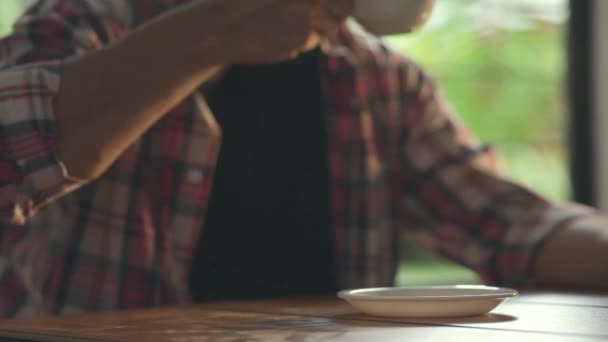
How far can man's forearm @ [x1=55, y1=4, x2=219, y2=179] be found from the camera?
1067 mm

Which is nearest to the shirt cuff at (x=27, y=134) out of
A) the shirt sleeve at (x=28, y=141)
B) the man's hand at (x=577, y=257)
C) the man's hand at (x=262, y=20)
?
the shirt sleeve at (x=28, y=141)

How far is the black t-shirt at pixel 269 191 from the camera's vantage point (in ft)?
4.66

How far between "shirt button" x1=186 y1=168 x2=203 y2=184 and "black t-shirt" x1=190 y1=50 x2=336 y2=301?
0.08m

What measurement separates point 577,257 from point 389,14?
18.6 inches

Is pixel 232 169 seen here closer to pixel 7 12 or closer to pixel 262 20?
pixel 262 20

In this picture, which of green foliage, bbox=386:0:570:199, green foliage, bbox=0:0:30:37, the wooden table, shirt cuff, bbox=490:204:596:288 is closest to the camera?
the wooden table

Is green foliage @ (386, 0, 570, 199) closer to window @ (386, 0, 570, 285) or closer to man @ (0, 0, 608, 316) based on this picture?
window @ (386, 0, 570, 285)

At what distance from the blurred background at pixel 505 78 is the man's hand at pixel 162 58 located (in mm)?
1405

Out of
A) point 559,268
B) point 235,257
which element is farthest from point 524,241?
point 235,257

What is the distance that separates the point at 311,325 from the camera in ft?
2.54

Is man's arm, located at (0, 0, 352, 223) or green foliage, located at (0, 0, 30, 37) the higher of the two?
green foliage, located at (0, 0, 30, 37)

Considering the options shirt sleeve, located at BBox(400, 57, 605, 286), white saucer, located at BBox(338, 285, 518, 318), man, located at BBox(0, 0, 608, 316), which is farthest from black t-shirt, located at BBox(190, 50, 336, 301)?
white saucer, located at BBox(338, 285, 518, 318)

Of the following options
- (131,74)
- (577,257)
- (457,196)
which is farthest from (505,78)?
(131,74)

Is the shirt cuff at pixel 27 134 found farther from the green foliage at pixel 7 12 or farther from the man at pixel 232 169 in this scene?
the green foliage at pixel 7 12
